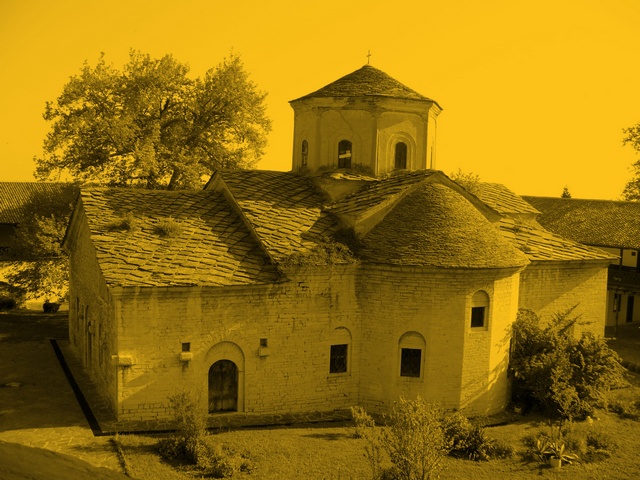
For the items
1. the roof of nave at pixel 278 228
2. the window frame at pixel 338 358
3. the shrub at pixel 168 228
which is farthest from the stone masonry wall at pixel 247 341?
the shrub at pixel 168 228

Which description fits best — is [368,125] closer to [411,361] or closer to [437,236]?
[437,236]

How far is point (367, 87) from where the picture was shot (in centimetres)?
2128

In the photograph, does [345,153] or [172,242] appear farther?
[345,153]

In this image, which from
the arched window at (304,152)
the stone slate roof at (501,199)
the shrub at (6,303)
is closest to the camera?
the arched window at (304,152)

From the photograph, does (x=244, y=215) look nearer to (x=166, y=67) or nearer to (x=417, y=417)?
(x=417, y=417)

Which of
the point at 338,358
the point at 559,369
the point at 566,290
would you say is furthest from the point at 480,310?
the point at 566,290

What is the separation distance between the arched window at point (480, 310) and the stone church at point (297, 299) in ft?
0.12

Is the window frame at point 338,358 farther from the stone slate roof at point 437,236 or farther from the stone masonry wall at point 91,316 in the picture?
the stone masonry wall at point 91,316

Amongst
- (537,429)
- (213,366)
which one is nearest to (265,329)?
(213,366)

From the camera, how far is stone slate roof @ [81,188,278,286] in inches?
632

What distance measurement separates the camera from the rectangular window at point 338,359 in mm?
17844

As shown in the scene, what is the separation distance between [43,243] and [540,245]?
20587 mm

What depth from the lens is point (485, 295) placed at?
1747 cm

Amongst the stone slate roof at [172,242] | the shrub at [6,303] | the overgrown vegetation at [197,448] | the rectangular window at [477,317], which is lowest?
the shrub at [6,303]
